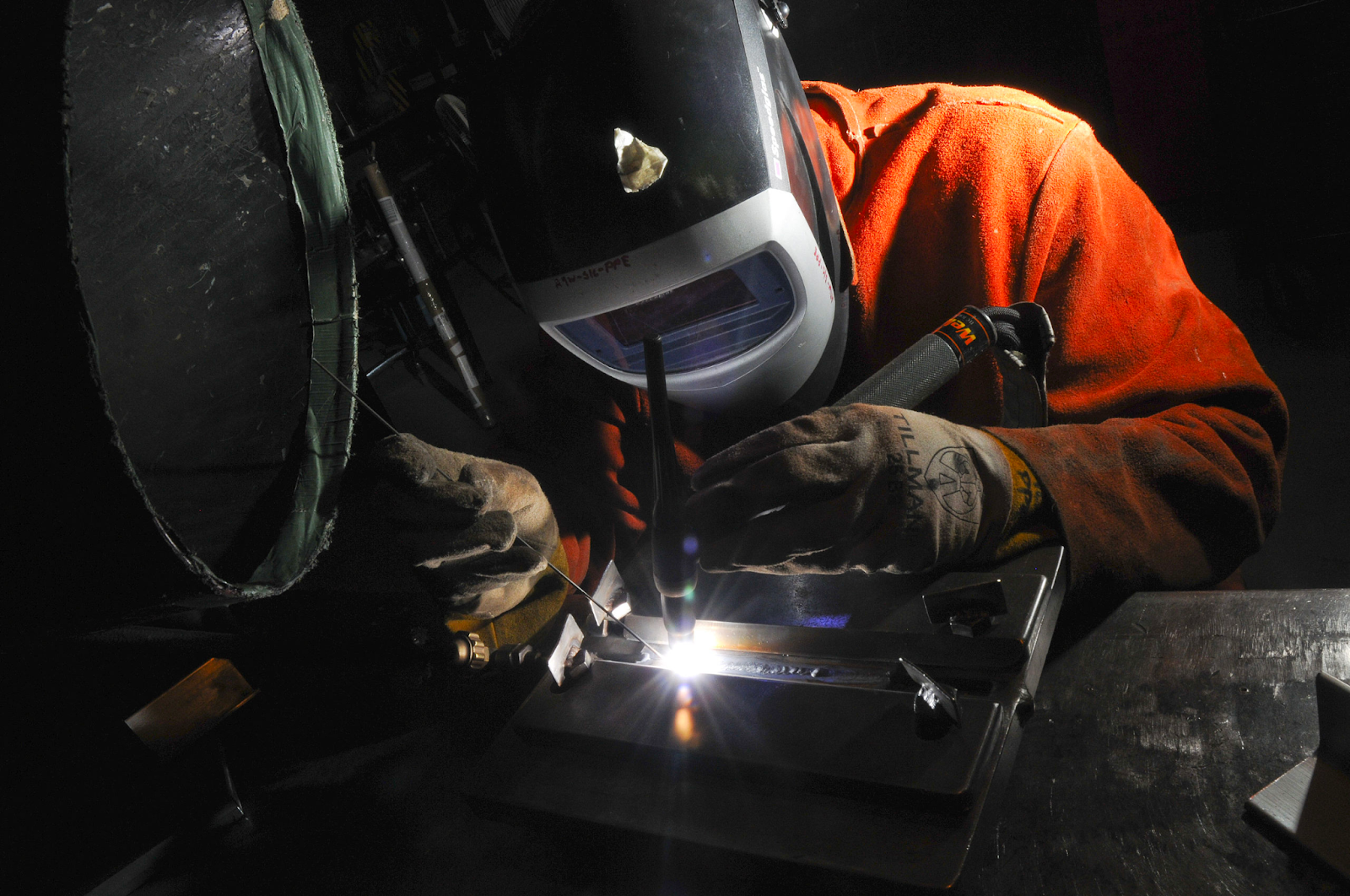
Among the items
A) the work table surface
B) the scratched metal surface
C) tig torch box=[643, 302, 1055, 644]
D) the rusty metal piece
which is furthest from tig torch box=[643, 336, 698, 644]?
the rusty metal piece

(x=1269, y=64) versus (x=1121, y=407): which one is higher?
(x=1269, y=64)

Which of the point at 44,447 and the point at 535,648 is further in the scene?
the point at 535,648

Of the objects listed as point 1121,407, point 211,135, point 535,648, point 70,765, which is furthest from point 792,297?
point 70,765

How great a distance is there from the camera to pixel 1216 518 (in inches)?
40.3

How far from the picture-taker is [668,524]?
0.75m

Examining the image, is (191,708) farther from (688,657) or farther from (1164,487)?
(1164,487)

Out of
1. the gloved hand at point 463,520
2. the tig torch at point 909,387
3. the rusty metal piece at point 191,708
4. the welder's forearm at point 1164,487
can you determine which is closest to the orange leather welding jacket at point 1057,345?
the welder's forearm at point 1164,487

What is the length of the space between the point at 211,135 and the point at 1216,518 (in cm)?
135

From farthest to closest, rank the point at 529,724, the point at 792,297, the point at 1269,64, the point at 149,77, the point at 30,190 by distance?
the point at 1269,64 < the point at 792,297 < the point at 529,724 < the point at 149,77 < the point at 30,190

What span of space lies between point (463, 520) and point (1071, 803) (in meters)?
0.78

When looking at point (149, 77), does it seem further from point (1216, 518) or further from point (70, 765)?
point (1216, 518)

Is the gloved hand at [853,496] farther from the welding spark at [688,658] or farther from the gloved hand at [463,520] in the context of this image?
the gloved hand at [463,520]

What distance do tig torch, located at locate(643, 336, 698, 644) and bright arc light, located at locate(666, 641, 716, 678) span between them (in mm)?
39

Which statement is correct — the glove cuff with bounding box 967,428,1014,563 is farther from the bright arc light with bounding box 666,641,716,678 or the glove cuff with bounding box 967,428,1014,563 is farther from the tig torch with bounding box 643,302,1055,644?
the bright arc light with bounding box 666,641,716,678
